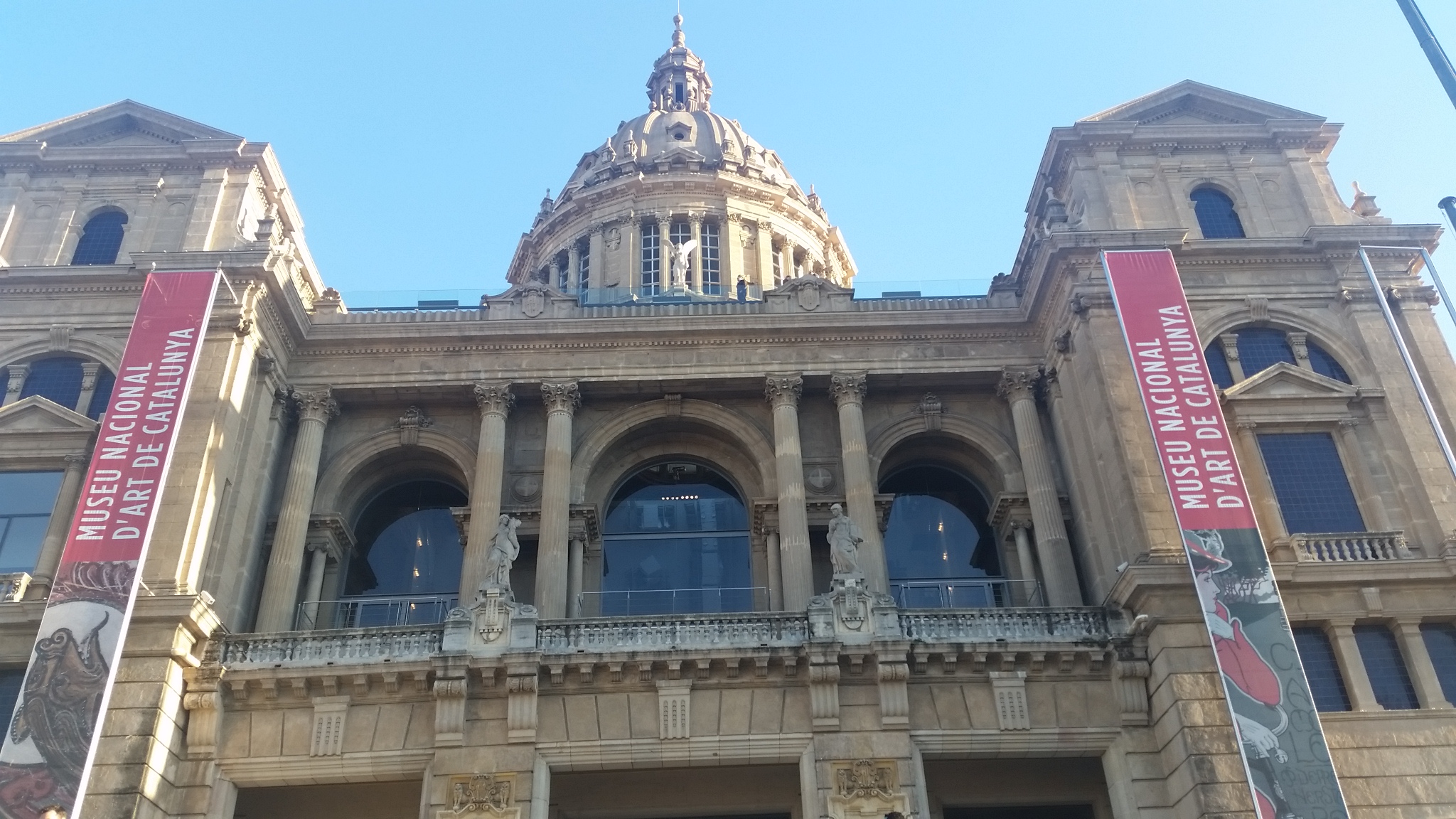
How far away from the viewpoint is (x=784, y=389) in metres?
29.5

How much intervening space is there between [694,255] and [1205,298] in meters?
25.3

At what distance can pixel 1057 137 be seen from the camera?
102ft

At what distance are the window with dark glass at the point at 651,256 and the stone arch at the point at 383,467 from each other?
58.9 feet

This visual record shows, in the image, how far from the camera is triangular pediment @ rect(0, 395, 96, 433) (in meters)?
26.1

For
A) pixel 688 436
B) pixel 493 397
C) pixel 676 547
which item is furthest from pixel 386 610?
pixel 688 436

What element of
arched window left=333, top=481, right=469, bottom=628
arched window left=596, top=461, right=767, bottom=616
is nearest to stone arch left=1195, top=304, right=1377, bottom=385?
arched window left=596, top=461, right=767, bottom=616

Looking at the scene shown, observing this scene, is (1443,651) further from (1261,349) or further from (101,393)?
(101,393)

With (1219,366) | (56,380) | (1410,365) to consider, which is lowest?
(1410,365)

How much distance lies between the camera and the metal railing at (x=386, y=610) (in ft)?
91.9

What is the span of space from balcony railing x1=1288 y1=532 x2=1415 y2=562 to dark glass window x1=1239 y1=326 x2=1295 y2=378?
4751 mm

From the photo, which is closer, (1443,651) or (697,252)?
(1443,651)

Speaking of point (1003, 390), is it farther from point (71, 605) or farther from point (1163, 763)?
point (71, 605)

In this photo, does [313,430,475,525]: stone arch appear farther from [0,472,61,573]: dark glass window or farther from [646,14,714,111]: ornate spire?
[646,14,714,111]: ornate spire

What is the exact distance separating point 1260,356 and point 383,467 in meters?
22.8
